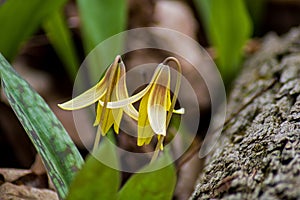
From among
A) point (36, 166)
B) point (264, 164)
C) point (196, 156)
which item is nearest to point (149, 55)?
point (196, 156)

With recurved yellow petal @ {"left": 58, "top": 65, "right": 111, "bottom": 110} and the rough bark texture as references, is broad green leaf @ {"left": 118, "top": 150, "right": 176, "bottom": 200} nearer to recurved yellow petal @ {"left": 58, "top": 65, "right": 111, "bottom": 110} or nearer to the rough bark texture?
the rough bark texture

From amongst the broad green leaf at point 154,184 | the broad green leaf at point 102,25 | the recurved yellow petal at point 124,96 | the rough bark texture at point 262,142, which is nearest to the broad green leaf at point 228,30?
the rough bark texture at point 262,142

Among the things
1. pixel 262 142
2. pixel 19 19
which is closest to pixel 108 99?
pixel 262 142

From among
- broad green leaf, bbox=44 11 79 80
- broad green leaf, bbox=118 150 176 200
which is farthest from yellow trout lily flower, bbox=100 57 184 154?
broad green leaf, bbox=44 11 79 80

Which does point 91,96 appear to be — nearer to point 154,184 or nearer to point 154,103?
point 154,103

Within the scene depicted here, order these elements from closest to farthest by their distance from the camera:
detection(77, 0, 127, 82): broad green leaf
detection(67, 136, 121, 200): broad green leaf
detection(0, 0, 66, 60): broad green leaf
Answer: detection(67, 136, 121, 200): broad green leaf
detection(0, 0, 66, 60): broad green leaf
detection(77, 0, 127, 82): broad green leaf
